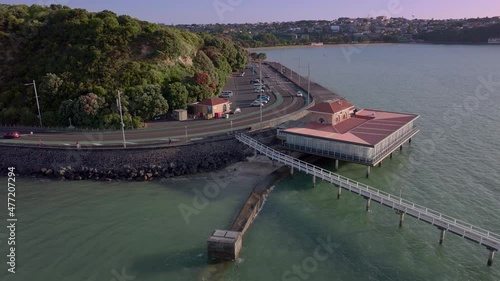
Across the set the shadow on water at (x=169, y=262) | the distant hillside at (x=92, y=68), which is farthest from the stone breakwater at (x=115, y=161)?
the shadow on water at (x=169, y=262)

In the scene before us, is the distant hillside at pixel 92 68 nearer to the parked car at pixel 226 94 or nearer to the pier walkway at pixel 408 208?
the parked car at pixel 226 94

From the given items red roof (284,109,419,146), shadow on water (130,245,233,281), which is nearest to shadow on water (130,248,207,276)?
shadow on water (130,245,233,281)

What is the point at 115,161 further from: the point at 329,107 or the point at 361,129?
the point at 361,129

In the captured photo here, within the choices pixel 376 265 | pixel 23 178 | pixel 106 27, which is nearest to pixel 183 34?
pixel 106 27

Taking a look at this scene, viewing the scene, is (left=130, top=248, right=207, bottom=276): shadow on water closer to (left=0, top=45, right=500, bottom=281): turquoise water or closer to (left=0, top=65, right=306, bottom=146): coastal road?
(left=0, top=45, right=500, bottom=281): turquoise water

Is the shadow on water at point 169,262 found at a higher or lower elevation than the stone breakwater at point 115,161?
lower

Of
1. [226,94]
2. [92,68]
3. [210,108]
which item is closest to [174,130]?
[210,108]
